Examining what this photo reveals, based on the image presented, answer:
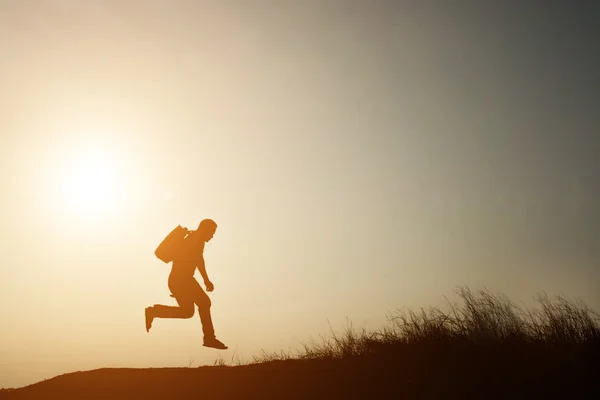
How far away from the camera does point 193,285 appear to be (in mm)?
8305

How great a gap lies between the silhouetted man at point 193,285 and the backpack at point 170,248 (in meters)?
0.10

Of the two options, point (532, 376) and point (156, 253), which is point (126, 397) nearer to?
point (156, 253)

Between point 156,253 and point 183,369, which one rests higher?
point 156,253

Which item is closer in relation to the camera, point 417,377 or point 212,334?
point 417,377

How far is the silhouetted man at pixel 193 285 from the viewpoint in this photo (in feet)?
27.0

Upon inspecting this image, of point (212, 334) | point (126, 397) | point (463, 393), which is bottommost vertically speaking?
point (463, 393)

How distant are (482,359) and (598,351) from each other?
2373 millimetres

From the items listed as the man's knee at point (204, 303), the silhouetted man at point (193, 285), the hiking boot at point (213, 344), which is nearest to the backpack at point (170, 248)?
the silhouetted man at point (193, 285)

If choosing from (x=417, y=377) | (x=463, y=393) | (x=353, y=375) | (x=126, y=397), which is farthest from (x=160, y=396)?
(x=463, y=393)

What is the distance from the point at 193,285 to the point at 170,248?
79 cm

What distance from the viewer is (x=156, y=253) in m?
8.20

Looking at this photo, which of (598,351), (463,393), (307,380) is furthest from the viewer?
(598,351)

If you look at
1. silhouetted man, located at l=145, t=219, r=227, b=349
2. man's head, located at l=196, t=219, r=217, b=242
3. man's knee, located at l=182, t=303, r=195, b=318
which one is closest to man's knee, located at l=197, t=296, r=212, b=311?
silhouetted man, located at l=145, t=219, r=227, b=349

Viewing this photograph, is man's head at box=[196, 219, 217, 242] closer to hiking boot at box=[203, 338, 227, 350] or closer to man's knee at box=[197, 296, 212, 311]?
man's knee at box=[197, 296, 212, 311]
